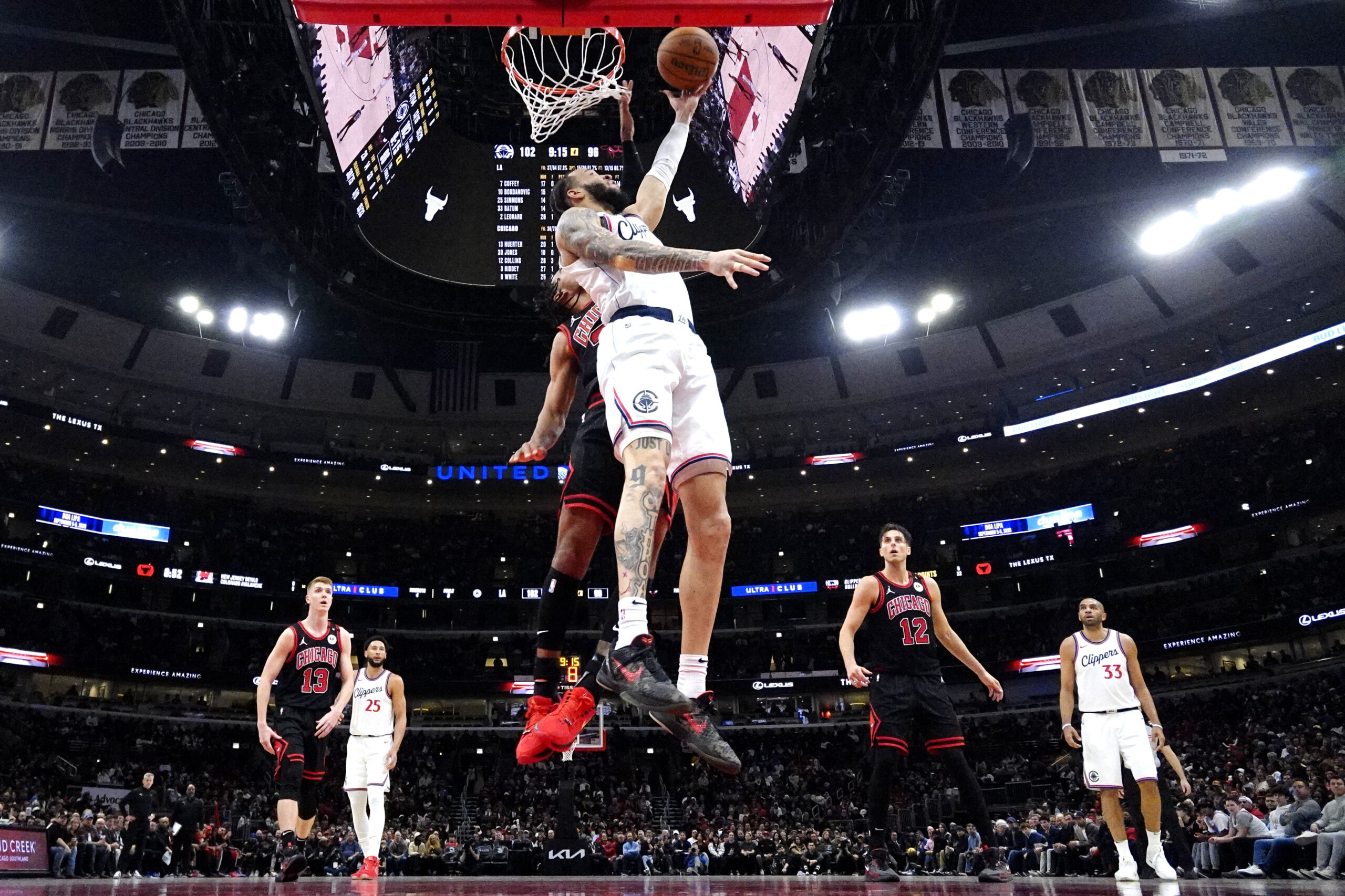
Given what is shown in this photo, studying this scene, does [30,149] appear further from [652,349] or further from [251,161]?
[652,349]

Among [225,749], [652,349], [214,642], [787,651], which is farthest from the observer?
[787,651]

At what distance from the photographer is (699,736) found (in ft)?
11.2

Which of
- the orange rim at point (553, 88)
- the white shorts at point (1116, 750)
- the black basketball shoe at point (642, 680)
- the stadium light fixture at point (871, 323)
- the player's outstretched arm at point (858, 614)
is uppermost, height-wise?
the stadium light fixture at point (871, 323)

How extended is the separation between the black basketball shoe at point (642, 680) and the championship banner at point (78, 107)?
658 inches

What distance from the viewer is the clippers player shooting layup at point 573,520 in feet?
12.6

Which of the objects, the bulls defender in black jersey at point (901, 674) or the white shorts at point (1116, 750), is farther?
the white shorts at point (1116, 750)

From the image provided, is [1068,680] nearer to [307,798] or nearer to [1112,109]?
[307,798]

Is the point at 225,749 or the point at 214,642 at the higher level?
the point at 214,642

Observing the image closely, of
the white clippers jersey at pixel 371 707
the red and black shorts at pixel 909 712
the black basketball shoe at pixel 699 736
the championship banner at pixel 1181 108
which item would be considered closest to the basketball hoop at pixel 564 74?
the black basketball shoe at pixel 699 736

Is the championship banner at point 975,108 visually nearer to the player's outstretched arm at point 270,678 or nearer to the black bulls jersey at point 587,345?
the player's outstretched arm at point 270,678

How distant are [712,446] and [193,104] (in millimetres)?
16127

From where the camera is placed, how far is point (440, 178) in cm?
1581

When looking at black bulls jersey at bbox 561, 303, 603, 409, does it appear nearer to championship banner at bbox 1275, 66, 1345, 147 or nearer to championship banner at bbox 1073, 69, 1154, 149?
championship banner at bbox 1073, 69, 1154, 149

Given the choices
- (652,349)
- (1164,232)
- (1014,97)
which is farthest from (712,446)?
(1164,232)
